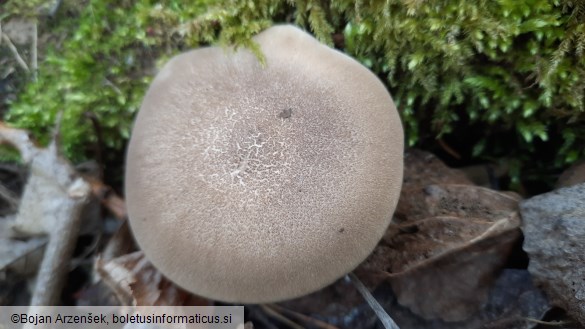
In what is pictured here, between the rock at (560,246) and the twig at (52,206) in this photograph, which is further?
the twig at (52,206)

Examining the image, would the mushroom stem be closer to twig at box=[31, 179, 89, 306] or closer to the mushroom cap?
the mushroom cap

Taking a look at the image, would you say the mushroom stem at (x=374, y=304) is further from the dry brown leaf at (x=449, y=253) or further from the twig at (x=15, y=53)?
the twig at (x=15, y=53)

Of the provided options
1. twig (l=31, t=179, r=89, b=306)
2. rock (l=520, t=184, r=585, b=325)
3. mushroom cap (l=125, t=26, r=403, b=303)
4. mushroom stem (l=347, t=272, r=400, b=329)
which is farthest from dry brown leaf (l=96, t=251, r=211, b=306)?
rock (l=520, t=184, r=585, b=325)

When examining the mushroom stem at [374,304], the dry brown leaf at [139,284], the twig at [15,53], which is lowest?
the dry brown leaf at [139,284]

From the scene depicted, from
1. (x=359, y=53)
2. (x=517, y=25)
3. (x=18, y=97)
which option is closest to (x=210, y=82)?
(x=359, y=53)

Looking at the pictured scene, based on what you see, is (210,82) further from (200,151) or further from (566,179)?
(566,179)

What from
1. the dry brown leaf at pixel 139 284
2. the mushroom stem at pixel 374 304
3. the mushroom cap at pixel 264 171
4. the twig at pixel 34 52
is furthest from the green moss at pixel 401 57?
the mushroom stem at pixel 374 304

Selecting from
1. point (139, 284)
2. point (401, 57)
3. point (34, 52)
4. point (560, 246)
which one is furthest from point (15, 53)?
point (560, 246)

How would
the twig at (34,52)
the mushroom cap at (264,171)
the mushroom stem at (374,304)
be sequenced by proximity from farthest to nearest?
1. the twig at (34,52)
2. the mushroom stem at (374,304)
3. the mushroom cap at (264,171)
